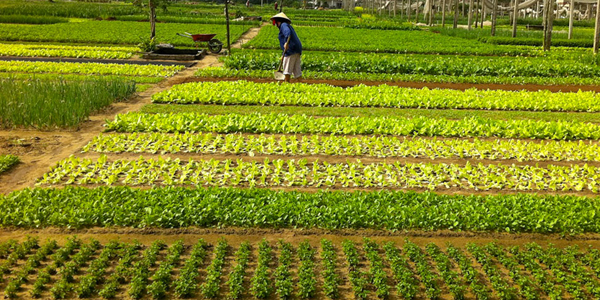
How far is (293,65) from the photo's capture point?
16219 mm

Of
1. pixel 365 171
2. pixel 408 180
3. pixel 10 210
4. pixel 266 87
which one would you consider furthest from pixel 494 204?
pixel 266 87

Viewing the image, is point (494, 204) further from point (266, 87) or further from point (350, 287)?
point (266, 87)

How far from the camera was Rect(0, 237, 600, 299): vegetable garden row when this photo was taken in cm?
554

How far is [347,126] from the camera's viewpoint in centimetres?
1175

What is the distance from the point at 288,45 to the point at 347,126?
15.5ft

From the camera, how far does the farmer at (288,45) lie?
1530 centimetres

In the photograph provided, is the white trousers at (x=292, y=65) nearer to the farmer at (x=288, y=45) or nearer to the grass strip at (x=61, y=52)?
the farmer at (x=288, y=45)

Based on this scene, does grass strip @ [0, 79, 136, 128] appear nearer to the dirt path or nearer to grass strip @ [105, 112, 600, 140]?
the dirt path

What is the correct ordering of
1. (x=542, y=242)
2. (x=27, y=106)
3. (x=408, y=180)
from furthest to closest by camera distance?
→ (x=27, y=106), (x=408, y=180), (x=542, y=242)

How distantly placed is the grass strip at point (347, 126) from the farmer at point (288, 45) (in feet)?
13.2

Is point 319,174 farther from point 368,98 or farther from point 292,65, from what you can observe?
point 292,65

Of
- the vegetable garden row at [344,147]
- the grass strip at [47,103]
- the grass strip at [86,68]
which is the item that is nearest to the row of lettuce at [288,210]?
the vegetable garden row at [344,147]

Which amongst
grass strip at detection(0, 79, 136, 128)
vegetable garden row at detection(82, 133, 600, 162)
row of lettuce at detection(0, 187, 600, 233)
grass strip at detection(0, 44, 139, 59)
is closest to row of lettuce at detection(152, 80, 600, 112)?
grass strip at detection(0, 79, 136, 128)

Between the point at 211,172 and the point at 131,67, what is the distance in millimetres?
12075
